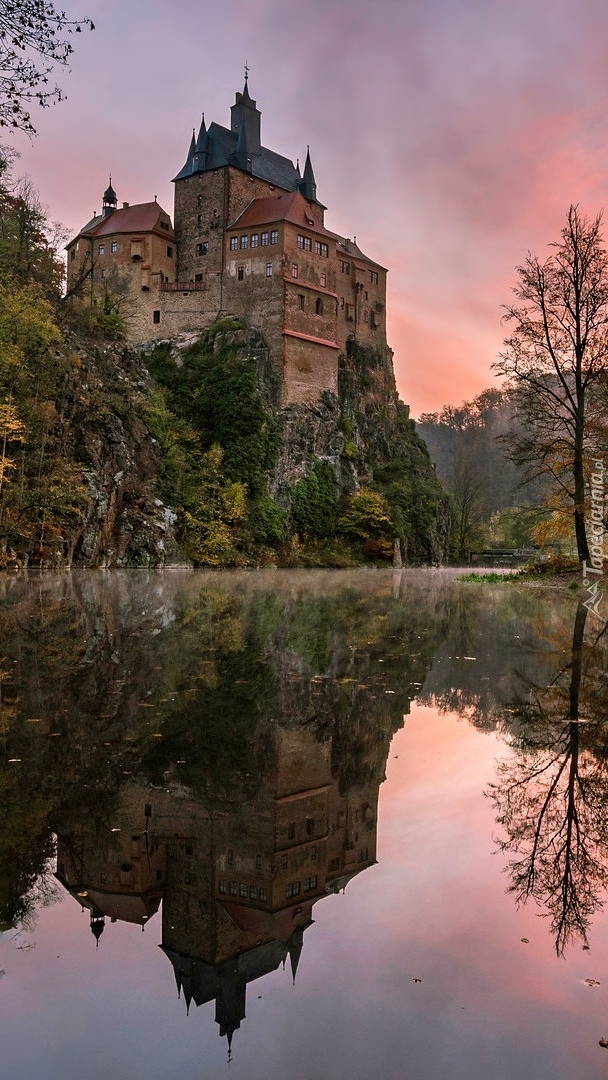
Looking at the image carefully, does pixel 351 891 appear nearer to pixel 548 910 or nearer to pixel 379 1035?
pixel 548 910

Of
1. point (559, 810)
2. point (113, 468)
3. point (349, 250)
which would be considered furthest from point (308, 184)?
point (559, 810)

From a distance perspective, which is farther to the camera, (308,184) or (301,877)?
(308,184)

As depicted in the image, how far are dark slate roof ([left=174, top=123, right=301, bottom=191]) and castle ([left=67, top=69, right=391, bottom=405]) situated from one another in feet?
0.36

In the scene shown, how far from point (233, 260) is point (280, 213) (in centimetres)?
496

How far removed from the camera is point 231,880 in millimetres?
3510

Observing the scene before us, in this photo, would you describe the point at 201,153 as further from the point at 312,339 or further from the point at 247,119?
the point at 312,339

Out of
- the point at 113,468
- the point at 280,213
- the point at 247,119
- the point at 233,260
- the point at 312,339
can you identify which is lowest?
the point at 113,468

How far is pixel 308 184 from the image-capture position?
71.3 m

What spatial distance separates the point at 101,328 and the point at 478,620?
123 feet

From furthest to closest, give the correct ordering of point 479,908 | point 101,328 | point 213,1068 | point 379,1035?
point 101,328 → point 479,908 → point 379,1035 → point 213,1068

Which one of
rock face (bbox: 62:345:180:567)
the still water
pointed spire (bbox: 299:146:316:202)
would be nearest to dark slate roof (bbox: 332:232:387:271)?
pointed spire (bbox: 299:146:316:202)

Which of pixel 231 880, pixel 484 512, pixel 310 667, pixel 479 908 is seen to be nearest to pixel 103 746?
pixel 231 880

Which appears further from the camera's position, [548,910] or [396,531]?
[396,531]

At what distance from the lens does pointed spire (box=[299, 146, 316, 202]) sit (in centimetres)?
7088
